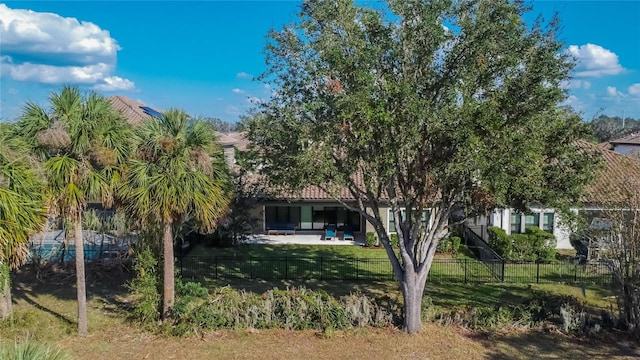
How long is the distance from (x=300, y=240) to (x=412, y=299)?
1346 cm

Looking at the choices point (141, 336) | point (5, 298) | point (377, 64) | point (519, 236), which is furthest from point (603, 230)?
point (5, 298)

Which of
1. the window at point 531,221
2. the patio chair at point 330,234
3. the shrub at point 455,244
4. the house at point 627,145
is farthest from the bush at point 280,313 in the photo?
the house at point 627,145

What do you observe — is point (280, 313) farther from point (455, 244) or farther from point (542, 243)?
point (542, 243)

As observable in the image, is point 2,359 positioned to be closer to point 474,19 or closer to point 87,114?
point 87,114

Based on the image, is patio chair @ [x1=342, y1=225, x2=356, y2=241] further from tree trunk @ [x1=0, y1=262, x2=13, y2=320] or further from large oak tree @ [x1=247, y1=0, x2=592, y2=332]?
tree trunk @ [x1=0, y1=262, x2=13, y2=320]

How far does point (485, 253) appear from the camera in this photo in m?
21.3

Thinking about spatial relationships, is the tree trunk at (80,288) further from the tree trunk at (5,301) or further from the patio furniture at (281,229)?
the patio furniture at (281,229)

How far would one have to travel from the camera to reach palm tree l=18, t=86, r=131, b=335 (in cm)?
1134

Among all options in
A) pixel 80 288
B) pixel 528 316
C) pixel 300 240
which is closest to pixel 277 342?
pixel 80 288

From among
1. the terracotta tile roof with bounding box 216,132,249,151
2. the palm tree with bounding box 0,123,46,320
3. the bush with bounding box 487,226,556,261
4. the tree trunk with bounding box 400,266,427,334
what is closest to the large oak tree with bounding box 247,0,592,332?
the terracotta tile roof with bounding box 216,132,249,151

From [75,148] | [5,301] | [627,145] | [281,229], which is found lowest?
[5,301]

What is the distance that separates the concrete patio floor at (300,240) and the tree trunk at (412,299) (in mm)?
11739

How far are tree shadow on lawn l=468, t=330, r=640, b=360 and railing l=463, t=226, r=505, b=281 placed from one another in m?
5.69

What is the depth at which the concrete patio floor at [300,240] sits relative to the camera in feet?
82.3
